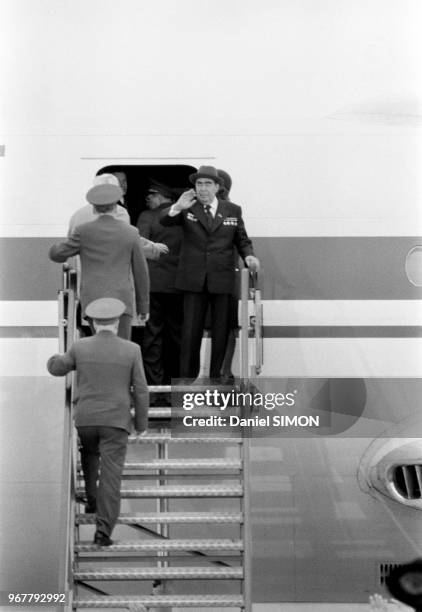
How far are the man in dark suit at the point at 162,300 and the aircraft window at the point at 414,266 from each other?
54.1 inches

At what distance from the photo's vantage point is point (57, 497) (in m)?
6.93

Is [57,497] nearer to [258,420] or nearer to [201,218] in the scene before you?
[258,420]

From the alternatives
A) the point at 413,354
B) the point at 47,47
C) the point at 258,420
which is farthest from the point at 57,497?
the point at 47,47

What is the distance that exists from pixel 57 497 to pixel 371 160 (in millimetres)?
2710

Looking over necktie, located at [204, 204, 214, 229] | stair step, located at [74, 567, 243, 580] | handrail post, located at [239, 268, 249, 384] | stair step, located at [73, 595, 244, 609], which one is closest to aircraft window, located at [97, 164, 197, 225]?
necktie, located at [204, 204, 214, 229]

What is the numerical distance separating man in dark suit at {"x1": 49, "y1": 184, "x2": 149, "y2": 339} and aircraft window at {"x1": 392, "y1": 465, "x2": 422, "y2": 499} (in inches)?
70.0

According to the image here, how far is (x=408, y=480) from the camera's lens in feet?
22.7

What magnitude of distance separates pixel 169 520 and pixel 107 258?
56.5 inches

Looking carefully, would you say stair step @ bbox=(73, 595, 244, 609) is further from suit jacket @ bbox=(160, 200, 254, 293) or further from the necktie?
the necktie

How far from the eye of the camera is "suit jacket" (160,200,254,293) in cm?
693

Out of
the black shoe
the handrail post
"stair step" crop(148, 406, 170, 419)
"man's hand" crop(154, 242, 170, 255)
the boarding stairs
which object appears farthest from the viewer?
"man's hand" crop(154, 242, 170, 255)

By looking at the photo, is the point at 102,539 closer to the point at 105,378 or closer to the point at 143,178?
the point at 105,378

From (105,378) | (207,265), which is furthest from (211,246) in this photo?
(105,378)

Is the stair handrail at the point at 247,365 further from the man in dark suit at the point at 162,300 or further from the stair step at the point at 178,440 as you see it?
the man in dark suit at the point at 162,300
